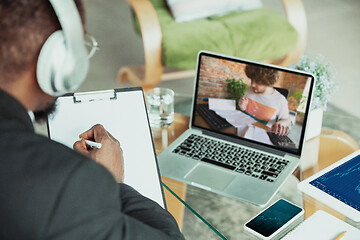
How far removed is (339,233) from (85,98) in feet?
2.49

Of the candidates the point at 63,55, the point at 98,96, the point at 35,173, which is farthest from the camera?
the point at 98,96

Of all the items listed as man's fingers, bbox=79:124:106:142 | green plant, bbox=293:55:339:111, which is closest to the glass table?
green plant, bbox=293:55:339:111

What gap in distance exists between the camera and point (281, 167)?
127cm

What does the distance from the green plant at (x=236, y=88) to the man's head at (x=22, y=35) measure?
2.35 feet

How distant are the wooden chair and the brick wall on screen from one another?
1.00m

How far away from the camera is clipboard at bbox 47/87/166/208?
117 cm

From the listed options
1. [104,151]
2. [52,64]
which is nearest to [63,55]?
[52,64]

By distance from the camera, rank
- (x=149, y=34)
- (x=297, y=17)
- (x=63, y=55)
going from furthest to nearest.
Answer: (x=297, y=17), (x=149, y=34), (x=63, y=55)

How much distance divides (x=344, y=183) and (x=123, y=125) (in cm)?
61

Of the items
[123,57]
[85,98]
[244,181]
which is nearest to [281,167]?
[244,181]

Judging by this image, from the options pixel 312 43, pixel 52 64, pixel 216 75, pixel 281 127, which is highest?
pixel 52 64

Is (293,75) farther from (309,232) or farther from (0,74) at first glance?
(0,74)

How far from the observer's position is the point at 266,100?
1291 mm

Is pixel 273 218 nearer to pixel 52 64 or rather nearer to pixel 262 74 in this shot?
pixel 262 74
